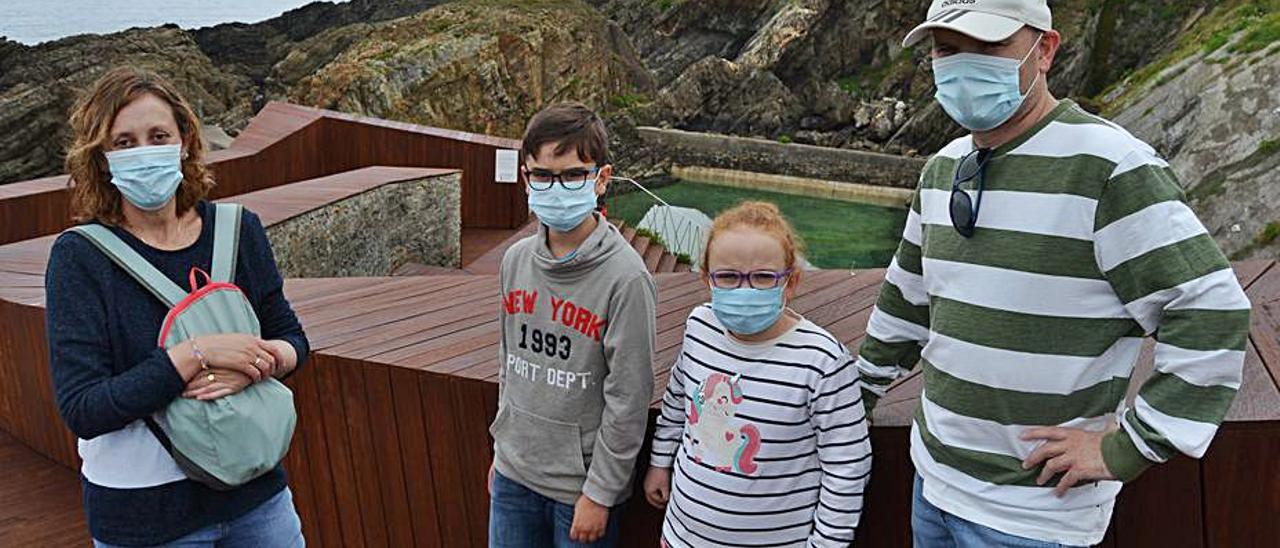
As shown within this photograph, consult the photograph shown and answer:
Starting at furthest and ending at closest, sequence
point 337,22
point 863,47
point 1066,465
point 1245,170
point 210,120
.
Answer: point 337,22 < point 863,47 < point 210,120 < point 1245,170 < point 1066,465

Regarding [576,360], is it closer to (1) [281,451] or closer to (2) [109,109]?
(1) [281,451]

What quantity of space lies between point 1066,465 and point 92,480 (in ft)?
5.74

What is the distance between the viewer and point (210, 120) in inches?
896

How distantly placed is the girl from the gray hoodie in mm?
137

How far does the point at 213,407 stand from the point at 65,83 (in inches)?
950

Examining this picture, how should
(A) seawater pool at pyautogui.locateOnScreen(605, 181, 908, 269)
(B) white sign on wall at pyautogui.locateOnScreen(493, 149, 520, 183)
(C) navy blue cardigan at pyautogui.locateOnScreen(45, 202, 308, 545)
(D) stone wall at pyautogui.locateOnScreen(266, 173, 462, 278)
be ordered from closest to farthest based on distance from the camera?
(C) navy blue cardigan at pyautogui.locateOnScreen(45, 202, 308, 545)
(D) stone wall at pyautogui.locateOnScreen(266, 173, 462, 278)
(B) white sign on wall at pyautogui.locateOnScreen(493, 149, 520, 183)
(A) seawater pool at pyautogui.locateOnScreen(605, 181, 908, 269)

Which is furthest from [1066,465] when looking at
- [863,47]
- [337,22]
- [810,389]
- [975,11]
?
[337,22]

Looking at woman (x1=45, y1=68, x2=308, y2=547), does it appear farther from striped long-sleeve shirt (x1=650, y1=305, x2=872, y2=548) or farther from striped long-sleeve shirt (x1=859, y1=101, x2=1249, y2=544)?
striped long-sleeve shirt (x1=859, y1=101, x2=1249, y2=544)

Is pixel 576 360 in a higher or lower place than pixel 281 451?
higher

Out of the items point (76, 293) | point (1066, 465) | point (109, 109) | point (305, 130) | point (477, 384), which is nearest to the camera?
point (1066, 465)

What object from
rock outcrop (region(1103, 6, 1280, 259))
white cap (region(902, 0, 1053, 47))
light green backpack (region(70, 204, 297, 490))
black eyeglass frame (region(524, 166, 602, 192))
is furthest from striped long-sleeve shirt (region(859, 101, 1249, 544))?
rock outcrop (region(1103, 6, 1280, 259))

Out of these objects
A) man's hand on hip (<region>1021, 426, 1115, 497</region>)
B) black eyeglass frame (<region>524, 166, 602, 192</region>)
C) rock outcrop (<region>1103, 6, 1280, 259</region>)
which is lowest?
rock outcrop (<region>1103, 6, 1280, 259</region>)

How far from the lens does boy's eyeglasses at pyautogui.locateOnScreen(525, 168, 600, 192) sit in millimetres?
2154

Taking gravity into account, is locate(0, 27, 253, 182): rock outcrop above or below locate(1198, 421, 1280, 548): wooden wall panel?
below
